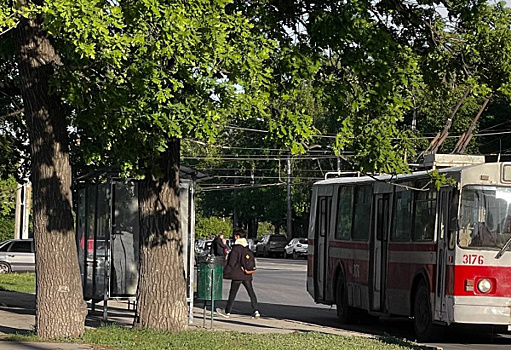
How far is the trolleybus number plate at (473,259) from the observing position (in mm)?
17219

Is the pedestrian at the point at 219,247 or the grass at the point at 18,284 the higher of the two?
the pedestrian at the point at 219,247

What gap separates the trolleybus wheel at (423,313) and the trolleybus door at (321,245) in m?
4.70

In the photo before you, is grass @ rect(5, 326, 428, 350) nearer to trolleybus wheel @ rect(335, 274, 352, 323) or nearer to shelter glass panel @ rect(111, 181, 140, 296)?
shelter glass panel @ rect(111, 181, 140, 296)

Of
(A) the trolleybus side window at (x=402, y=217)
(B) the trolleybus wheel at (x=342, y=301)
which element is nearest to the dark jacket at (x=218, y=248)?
(B) the trolleybus wheel at (x=342, y=301)

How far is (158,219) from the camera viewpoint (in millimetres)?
16625

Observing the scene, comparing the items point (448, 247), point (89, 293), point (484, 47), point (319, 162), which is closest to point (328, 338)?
point (448, 247)

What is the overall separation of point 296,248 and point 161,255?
5682 centimetres

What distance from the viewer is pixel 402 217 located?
65.6 feet

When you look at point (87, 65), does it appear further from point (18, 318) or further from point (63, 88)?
point (18, 318)

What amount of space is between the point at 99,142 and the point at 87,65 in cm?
215

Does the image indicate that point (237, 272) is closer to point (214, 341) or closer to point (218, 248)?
point (214, 341)

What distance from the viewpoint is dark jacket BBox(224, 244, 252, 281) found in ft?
74.4

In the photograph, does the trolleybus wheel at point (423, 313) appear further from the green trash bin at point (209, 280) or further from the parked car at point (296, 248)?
the parked car at point (296, 248)

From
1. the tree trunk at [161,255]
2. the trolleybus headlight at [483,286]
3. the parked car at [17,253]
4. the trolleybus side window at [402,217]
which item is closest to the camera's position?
the tree trunk at [161,255]
